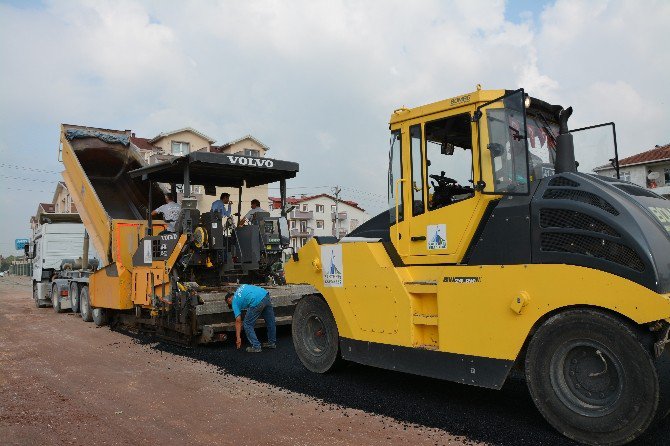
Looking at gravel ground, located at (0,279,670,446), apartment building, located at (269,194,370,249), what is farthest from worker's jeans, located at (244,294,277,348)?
apartment building, located at (269,194,370,249)

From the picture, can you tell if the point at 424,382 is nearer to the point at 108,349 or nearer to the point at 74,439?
the point at 74,439

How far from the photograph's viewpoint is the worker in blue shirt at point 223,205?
8992mm

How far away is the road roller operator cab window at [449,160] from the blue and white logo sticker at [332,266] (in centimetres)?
122

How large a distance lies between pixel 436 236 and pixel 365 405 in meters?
1.72

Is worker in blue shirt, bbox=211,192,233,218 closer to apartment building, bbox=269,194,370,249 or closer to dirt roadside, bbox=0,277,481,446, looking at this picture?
dirt roadside, bbox=0,277,481,446

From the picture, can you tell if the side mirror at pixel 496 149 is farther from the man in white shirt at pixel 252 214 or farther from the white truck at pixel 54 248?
the white truck at pixel 54 248

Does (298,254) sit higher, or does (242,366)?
(298,254)

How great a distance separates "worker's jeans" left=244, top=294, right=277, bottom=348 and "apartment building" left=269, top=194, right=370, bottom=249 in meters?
54.7

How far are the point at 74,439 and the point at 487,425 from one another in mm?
3321

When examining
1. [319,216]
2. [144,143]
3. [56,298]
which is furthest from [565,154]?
[319,216]

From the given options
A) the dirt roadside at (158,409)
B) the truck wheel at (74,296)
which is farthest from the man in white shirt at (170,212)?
the truck wheel at (74,296)

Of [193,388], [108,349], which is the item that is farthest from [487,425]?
[108,349]

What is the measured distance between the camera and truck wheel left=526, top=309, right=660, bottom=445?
3686 mm

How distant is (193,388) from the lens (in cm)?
601
